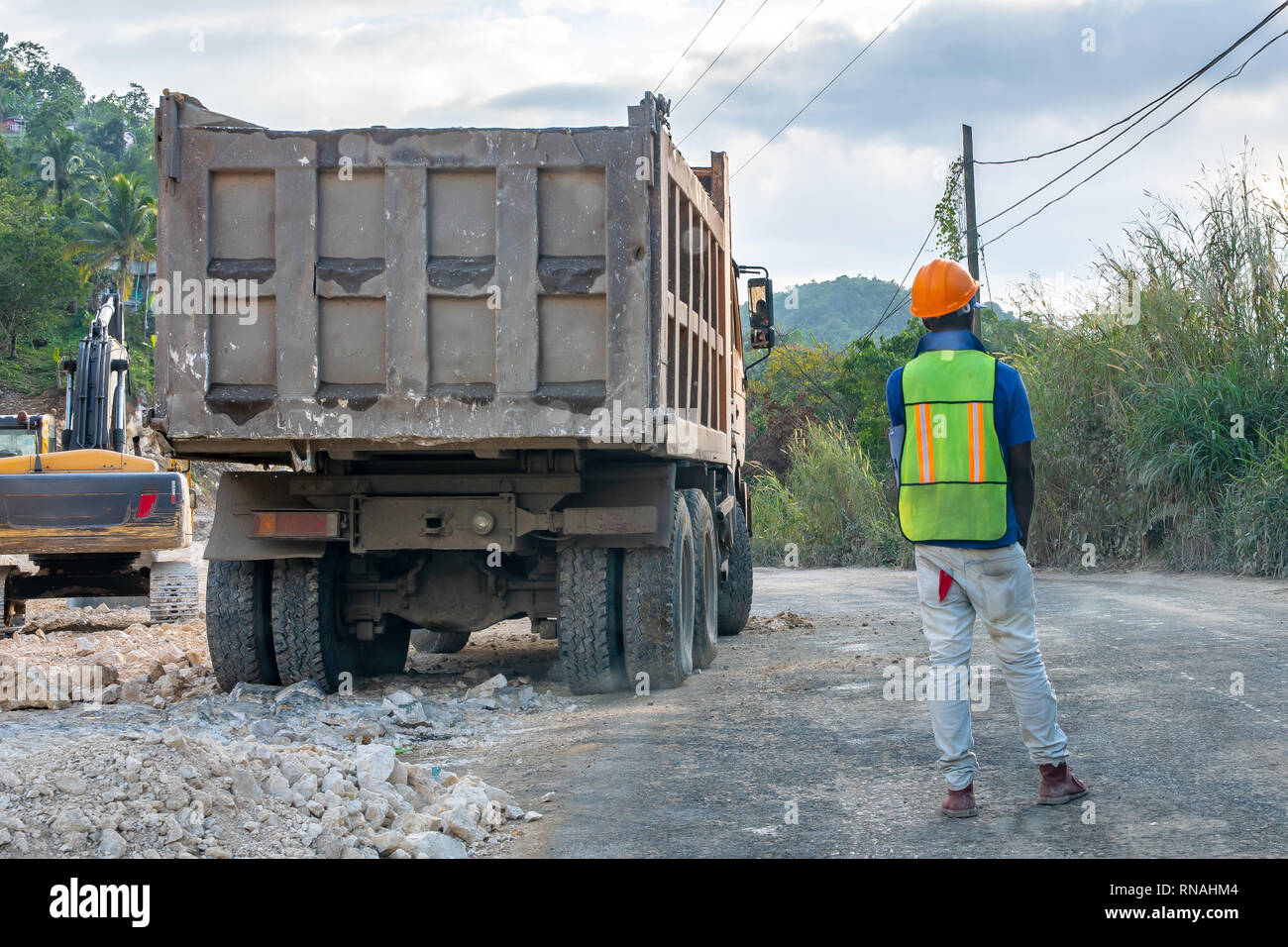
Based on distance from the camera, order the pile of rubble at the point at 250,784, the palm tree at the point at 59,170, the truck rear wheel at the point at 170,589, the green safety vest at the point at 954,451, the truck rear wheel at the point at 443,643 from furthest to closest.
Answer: the palm tree at the point at 59,170, the truck rear wheel at the point at 170,589, the truck rear wheel at the point at 443,643, the green safety vest at the point at 954,451, the pile of rubble at the point at 250,784

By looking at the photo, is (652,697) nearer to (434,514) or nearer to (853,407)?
(434,514)

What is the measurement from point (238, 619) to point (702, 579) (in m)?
2.96

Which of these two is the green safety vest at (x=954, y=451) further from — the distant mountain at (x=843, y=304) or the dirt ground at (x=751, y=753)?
the distant mountain at (x=843, y=304)

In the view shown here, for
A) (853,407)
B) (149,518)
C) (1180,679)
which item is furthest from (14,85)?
(1180,679)

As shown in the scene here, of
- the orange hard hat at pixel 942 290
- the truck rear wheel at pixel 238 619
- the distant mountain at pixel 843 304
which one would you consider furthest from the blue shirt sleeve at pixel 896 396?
the distant mountain at pixel 843 304

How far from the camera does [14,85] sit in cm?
9594

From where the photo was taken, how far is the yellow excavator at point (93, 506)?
1061 centimetres

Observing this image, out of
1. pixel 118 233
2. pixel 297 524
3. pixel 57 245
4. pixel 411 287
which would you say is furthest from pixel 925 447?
pixel 118 233

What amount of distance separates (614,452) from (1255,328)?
394 inches

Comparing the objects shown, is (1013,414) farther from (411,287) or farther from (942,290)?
(411,287)

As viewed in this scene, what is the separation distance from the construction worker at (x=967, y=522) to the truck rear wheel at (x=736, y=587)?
5.97 meters

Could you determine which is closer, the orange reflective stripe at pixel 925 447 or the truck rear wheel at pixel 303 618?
the orange reflective stripe at pixel 925 447

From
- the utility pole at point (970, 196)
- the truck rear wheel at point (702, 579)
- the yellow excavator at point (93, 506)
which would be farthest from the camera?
the utility pole at point (970, 196)

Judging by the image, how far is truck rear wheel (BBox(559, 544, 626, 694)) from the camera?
7.36 meters
